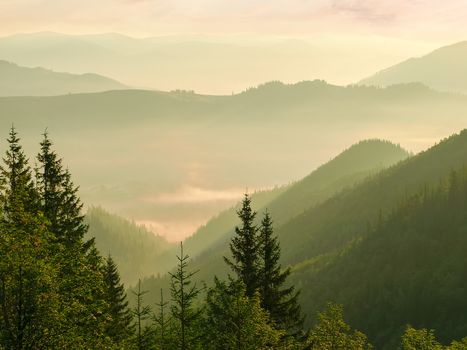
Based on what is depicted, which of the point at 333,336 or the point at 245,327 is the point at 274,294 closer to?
the point at 333,336

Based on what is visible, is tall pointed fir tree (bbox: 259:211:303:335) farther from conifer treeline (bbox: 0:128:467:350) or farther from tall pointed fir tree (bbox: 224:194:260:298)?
tall pointed fir tree (bbox: 224:194:260:298)

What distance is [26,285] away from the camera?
23.3 meters

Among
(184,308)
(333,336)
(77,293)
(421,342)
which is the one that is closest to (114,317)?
(184,308)

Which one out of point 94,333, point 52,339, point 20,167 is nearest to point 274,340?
point 94,333

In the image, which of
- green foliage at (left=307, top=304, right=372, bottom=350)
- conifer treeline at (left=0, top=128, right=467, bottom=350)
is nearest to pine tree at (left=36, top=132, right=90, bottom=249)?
conifer treeline at (left=0, top=128, right=467, bottom=350)

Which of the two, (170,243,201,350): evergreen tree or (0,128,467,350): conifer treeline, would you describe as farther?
(170,243,201,350): evergreen tree

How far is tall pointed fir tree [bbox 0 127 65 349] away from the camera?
2278 centimetres

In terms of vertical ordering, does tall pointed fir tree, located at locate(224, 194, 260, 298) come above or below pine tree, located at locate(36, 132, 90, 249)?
below

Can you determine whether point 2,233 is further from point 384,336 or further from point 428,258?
point 428,258

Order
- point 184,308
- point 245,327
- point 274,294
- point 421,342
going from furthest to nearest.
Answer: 1. point 274,294
2. point 421,342
3. point 184,308
4. point 245,327

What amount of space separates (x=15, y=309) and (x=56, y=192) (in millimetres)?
14913

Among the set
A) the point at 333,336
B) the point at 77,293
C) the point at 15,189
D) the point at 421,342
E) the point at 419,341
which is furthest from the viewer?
the point at 333,336

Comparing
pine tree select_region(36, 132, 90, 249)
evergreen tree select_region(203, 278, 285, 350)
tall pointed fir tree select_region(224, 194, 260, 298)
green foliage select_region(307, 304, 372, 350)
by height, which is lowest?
green foliage select_region(307, 304, 372, 350)

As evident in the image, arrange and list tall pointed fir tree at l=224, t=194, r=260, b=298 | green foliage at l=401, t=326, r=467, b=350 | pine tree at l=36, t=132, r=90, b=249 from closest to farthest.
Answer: green foliage at l=401, t=326, r=467, b=350 < tall pointed fir tree at l=224, t=194, r=260, b=298 < pine tree at l=36, t=132, r=90, b=249
